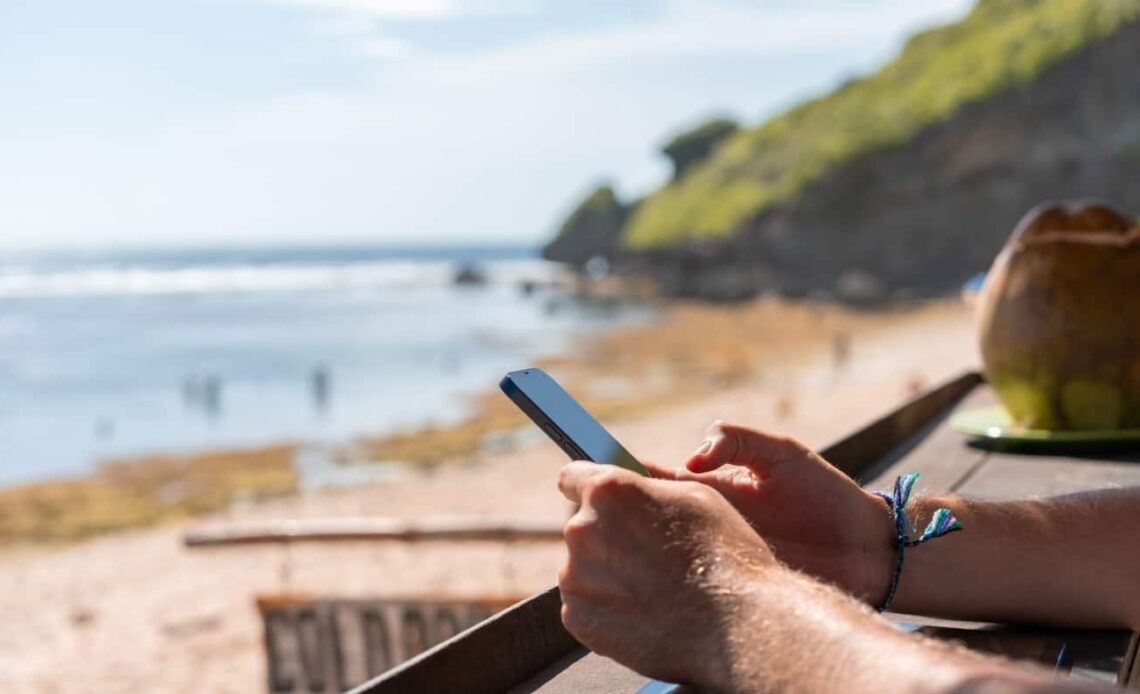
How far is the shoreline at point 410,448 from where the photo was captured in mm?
14805

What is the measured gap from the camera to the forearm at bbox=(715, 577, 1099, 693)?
843 millimetres

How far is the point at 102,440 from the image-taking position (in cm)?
2078

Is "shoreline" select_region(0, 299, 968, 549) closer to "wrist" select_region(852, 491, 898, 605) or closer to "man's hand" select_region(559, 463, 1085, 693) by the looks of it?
"wrist" select_region(852, 491, 898, 605)

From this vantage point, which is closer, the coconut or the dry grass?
the coconut

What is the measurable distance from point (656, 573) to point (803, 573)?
0.59 feet

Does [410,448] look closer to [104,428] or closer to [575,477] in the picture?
[104,428]

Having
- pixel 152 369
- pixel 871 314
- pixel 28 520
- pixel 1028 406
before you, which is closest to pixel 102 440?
pixel 28 520

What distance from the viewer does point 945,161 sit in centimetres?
4422

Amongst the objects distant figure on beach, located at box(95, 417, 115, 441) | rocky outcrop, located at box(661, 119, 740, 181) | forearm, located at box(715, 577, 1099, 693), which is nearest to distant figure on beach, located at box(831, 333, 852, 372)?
distant figure on beach, located at box(95, 417, 115, 441)

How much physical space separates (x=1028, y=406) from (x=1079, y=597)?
1.25 metres

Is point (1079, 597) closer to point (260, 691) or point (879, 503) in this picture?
point (879, 503)

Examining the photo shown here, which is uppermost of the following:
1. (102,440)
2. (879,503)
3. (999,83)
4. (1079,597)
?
(999,83)

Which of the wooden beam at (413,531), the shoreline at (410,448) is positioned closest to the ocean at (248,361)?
the shoreline at (410,448)

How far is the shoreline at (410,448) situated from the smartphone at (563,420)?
1349cm
